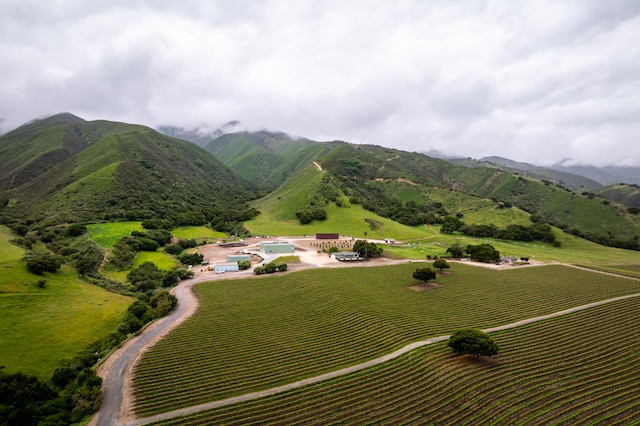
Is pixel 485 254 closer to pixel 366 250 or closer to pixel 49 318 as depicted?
pixel 366 250

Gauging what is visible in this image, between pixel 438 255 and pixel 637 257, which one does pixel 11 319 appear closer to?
pixel 438 255

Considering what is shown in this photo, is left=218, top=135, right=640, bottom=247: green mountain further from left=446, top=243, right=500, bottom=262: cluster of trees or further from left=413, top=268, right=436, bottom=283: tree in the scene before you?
left=413, top=268, right=436, bottom=283: tree

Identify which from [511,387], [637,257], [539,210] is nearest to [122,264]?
[511,387]

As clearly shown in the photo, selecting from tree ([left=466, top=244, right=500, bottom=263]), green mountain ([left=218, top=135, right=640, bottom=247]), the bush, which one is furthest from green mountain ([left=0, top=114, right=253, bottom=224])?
tree ([left=466, top=244, right=500, bottom=263])

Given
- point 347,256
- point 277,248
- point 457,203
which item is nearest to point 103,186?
point 277,248

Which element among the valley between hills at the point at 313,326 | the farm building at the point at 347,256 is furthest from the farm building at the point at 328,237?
the farm building at the point at 347,256
